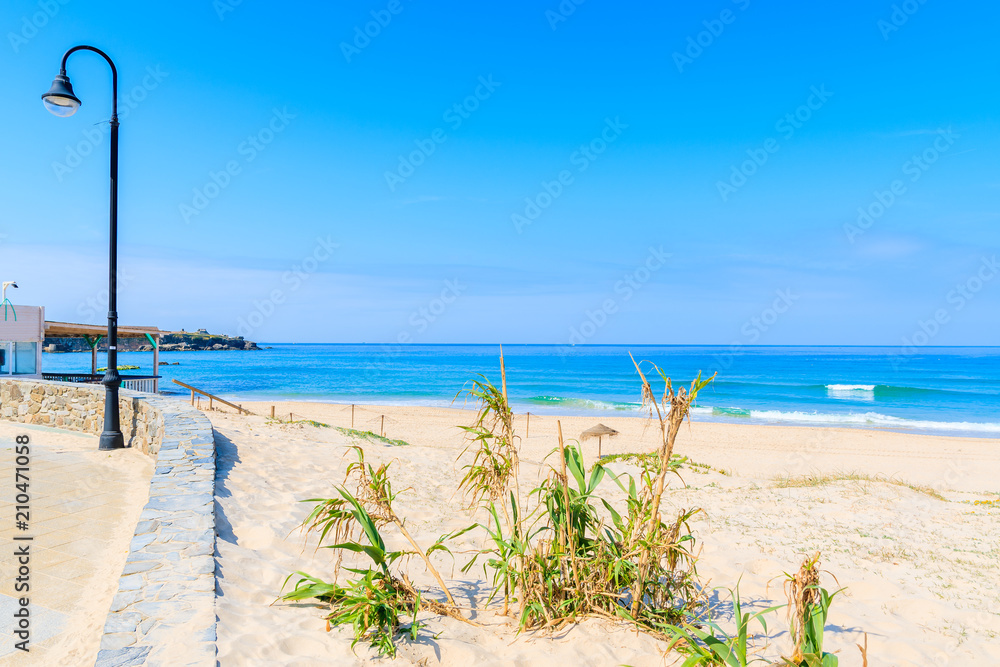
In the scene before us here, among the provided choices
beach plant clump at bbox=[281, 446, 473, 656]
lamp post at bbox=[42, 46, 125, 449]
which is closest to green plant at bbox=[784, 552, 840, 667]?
beach plant clump at bbox=[281, 446, 473, 656]

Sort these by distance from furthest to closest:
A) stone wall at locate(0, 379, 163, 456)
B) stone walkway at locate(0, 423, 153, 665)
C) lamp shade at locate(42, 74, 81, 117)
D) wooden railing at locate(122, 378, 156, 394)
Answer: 1. wooden railing at locate(122, 378, 156, 394)
2. stone wall at locate(0, 379, 163, 456)
3. lamp shade at locate(42, 74, 81, 117)
4. stone walkway at locate(0, 423, 153, 665)

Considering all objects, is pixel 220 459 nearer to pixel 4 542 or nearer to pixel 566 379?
pixel 4 542

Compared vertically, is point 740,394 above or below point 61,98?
below

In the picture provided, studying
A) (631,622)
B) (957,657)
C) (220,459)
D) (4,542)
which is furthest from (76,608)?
(957,657)

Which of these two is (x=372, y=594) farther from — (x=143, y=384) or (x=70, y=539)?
(x=143, y=384)

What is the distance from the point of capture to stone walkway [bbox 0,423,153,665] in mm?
2777

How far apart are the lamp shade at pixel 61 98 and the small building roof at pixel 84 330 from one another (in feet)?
39.9

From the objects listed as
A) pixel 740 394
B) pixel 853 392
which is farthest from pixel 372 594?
pixel 853 392

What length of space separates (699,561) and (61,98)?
8.90m

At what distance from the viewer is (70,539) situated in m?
4.04

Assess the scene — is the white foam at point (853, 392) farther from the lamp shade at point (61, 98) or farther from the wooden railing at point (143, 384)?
the lamp shade at point (61, 98)

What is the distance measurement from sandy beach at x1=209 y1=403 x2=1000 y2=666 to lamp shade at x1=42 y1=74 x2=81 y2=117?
4715 mm

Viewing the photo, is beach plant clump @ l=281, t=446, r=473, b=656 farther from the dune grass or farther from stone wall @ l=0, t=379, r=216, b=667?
stone wall @ l=0, t=379, r=216, b=667

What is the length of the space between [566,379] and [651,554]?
50038 mm
